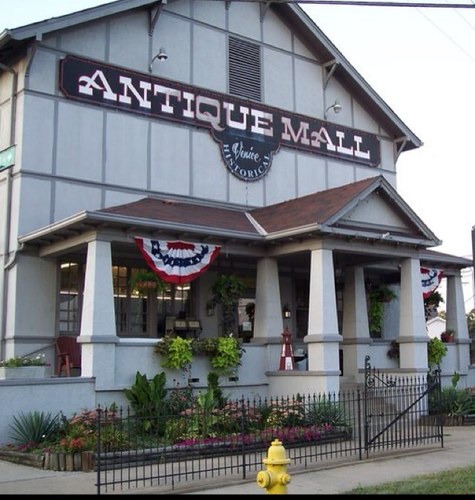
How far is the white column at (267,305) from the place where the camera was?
1861cm

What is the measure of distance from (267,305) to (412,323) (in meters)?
4.02

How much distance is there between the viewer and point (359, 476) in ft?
36.9

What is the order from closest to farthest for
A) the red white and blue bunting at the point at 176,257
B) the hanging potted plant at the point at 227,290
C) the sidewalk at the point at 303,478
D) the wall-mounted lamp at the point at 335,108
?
the sidewalk at the point at 303,478 → the red white and blue bunting at the point at 176,257 → the hanging potted plant at the point at 227,290 → the wall-mounted lamp at the point at 335,108

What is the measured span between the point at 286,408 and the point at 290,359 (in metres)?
3.33

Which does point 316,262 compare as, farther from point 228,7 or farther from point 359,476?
point 228,7

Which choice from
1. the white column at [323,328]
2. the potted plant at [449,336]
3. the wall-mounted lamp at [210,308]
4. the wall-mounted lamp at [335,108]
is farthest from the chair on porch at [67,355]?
the potted plant at [449,336]

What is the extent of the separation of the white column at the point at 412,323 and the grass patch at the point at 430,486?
8.60 meters

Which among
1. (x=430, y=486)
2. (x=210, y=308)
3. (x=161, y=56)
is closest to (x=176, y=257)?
(x=210, y=308)

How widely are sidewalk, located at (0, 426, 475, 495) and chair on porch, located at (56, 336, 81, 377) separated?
14.5 ft

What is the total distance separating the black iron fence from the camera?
37.6 ft

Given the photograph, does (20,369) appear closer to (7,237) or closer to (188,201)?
(7,237)

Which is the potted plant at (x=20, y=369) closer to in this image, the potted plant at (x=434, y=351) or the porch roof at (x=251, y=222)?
the porch roof at (x=251, y=222)

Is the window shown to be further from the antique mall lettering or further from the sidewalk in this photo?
the sidewalk

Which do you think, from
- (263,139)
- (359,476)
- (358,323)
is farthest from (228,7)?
(359,476)
